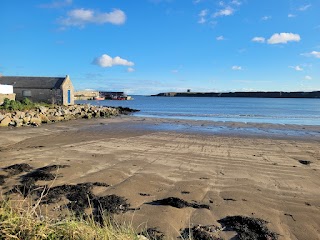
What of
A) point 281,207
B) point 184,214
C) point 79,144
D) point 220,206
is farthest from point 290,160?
point 79,144

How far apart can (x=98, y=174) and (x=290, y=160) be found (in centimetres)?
687

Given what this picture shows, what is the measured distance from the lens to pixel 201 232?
4.80 metres

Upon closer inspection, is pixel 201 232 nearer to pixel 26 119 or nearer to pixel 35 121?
pixel 26 119

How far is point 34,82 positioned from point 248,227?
131 feet

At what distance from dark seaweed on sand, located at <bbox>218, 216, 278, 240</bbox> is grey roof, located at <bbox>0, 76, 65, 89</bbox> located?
121 ft

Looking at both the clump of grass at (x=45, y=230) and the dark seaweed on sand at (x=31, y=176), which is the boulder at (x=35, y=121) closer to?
the dark seaweed on sand at (x=31, y=176)

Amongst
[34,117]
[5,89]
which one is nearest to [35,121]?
[34,117]

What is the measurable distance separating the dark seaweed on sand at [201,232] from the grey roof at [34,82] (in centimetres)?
3699

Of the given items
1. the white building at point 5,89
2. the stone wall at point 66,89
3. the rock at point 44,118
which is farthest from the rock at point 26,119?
the stone wall at point 66,89

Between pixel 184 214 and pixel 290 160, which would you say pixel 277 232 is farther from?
pixel 290 160

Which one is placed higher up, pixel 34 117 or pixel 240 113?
pixel 34 117

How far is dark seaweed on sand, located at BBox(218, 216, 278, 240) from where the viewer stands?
482 cm

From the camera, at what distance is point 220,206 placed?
602 centimetres

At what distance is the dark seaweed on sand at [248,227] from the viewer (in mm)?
4816
